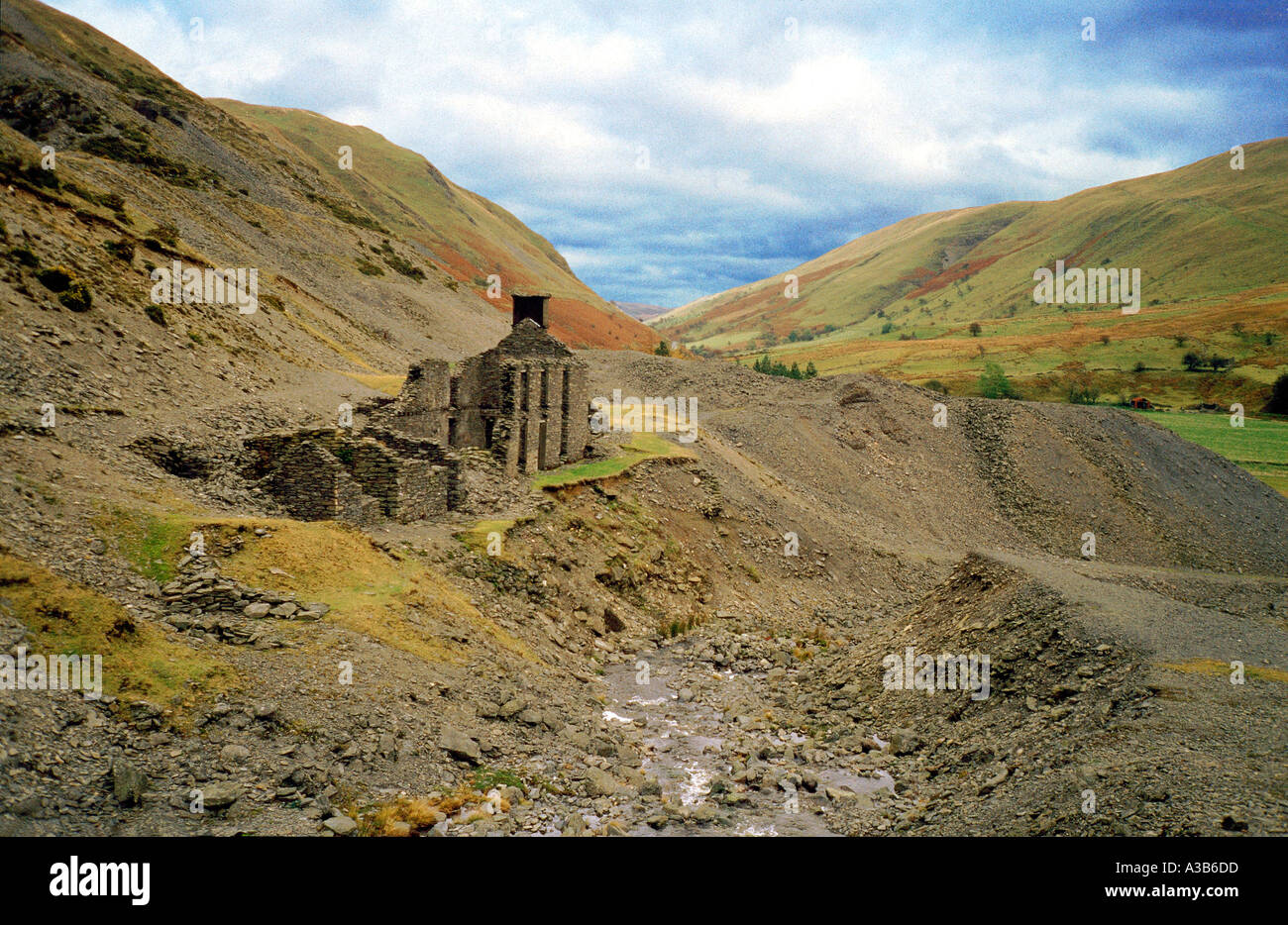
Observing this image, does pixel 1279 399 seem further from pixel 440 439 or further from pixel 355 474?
pixel 355 474

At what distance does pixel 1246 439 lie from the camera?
66500 mm

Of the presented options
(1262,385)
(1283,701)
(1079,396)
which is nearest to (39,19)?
(1283,701)

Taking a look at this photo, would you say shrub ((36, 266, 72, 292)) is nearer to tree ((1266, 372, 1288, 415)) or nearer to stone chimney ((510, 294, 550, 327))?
stone chimney ((510, 294, 550, 327))

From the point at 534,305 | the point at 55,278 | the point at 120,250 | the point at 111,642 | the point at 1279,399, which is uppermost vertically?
the point at 120,250

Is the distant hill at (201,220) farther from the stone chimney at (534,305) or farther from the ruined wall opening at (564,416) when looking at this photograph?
the ruined wall opening at (564,416)

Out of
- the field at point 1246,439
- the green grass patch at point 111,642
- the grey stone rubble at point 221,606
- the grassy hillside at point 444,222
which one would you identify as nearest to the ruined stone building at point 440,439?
the grey stone rubble at point 221,606

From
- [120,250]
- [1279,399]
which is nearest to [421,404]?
[120,250]

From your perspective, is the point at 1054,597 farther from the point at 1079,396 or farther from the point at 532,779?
the point at 1079,396

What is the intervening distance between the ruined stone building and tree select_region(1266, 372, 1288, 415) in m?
76.9

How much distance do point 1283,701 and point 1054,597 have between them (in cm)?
538

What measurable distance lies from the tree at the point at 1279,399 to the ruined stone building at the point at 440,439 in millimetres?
76869

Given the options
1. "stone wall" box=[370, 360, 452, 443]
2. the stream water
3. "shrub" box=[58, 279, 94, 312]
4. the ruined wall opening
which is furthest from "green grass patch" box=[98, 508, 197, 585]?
the ruined wall opening

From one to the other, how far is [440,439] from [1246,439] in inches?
2633

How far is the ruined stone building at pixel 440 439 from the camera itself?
21.9 metres
